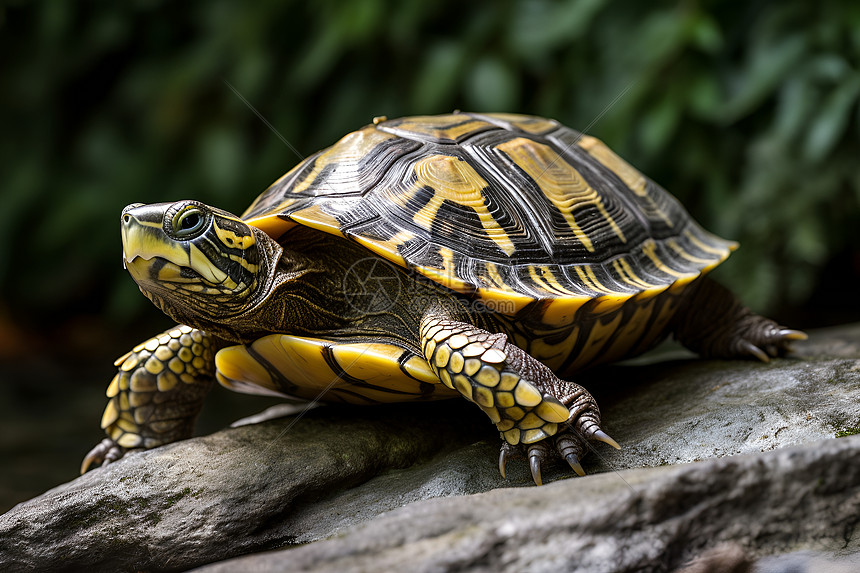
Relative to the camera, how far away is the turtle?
5.61 ft

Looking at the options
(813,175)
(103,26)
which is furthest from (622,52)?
(103,26)

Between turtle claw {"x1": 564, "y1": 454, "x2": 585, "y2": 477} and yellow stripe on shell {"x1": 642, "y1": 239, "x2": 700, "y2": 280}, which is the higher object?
yellow stripe on shell {"x1": 642, "y1": 239, "x2": 700, "y2": 280}

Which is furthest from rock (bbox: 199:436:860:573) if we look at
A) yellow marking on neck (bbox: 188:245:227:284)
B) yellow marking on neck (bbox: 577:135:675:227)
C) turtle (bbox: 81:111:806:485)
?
yellow marking on neck (bbox: 577:135:675:227)

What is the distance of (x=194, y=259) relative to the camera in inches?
68.7

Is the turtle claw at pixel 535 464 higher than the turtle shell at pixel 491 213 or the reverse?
the reverse

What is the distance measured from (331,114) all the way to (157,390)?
123 inches

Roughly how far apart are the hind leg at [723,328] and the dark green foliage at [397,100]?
1.27 m

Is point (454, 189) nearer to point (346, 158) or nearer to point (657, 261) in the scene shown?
point (346, 158)

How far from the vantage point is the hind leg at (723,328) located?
236 cm

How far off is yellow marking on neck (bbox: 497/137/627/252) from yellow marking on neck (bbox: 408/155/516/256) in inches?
7.9

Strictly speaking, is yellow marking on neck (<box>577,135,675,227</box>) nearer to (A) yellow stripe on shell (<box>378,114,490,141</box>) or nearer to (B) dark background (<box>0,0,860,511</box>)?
(A) yellow stripe on shell (<box>378,114,490,141</box>)

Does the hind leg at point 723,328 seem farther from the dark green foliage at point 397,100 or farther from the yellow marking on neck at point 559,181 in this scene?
the dark green foliage at point 397,100

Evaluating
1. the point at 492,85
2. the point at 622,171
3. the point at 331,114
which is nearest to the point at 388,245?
the point at 622,171

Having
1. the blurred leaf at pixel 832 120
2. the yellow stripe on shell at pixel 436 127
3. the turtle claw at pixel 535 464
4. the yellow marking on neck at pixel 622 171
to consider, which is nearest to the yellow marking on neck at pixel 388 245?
the yellow stripe on shell at pixel 436 127
